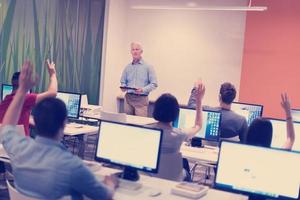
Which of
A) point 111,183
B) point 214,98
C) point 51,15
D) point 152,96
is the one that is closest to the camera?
point 111,183

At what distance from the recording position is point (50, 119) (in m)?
2.22

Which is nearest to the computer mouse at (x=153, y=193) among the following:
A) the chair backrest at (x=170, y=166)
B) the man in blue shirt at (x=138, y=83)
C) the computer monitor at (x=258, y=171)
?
→ the computer monitor at (x=258, y=171)

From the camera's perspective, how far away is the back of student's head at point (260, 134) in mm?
2898

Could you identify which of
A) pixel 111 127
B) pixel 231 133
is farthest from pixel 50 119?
pixel 231 133

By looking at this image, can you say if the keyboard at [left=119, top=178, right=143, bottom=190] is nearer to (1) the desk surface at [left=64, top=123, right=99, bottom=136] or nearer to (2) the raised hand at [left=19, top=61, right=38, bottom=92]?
(2) the raised hand at [left=19, top=61, right=38, bottom=92]

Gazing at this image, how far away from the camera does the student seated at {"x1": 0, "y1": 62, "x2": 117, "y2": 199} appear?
83.3 inches

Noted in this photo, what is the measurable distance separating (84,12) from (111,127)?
221 inches

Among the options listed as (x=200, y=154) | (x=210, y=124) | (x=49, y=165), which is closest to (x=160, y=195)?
(x=49, y=165)

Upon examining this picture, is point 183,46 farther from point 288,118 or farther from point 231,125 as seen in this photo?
point 288,118

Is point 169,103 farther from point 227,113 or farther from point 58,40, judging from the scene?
point 58,40

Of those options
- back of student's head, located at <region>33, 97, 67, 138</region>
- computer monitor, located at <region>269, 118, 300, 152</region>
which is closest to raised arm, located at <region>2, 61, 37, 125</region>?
back of student's head, located at <region>33, 97, 67, 138</region>

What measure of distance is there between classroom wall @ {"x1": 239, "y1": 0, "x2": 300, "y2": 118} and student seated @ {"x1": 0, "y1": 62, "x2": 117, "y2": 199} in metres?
6.12

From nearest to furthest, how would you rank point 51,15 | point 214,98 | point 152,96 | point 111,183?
point 111,183 < point 51,15 < point 214,98 < point 152,96

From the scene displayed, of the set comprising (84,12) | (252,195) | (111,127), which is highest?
(84,12)
